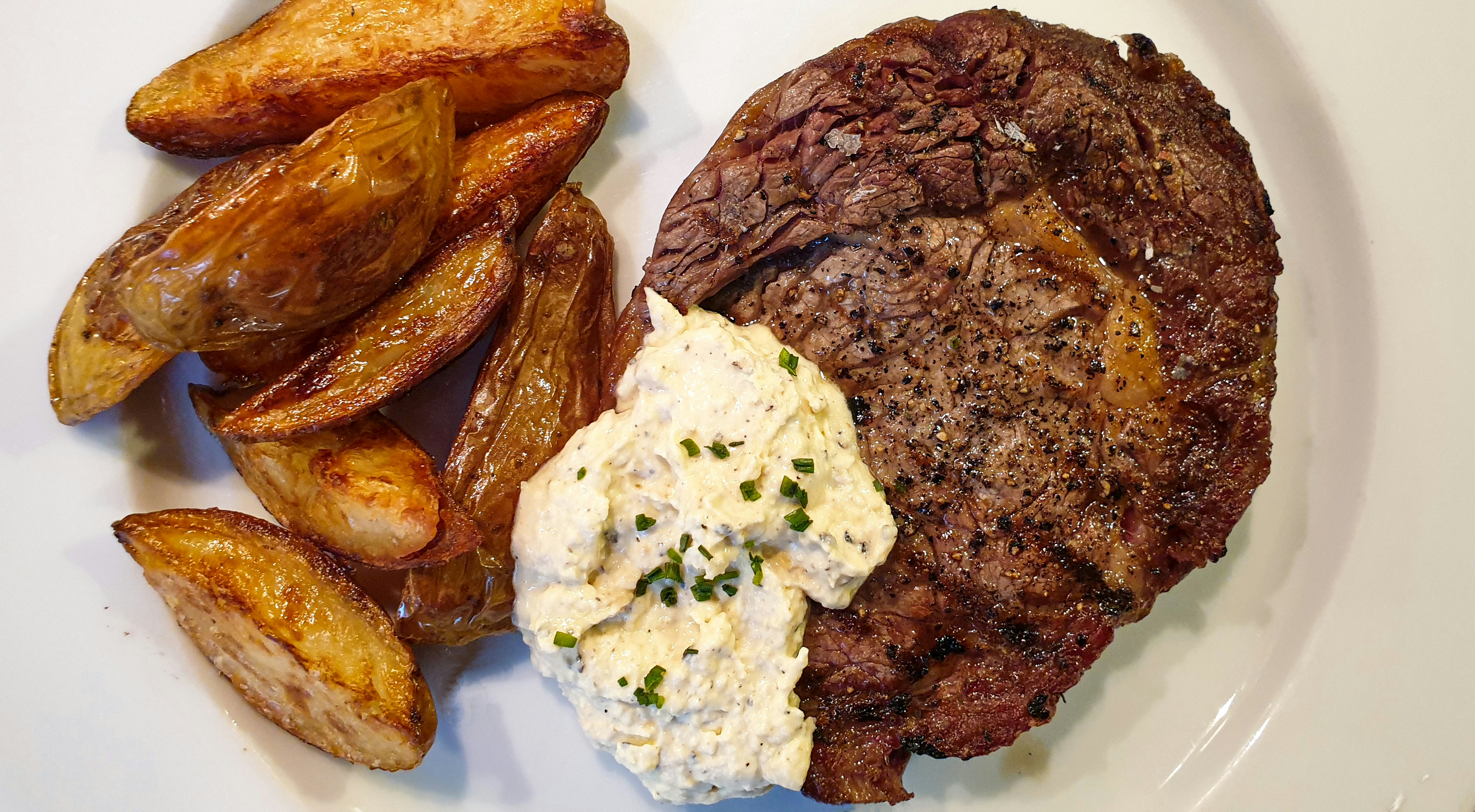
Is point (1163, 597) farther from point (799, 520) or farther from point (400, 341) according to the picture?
point (400, 341)

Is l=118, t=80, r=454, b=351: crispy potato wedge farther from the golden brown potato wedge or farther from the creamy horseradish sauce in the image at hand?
the creamy horseradish sauce

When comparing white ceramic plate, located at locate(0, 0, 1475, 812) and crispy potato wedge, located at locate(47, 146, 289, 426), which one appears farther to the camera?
white ceramic plate, located at locate(0, 0, 1475, 812)

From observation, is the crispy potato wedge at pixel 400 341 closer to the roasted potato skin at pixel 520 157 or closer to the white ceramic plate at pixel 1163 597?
the roasted potato skin at pixel 520 157

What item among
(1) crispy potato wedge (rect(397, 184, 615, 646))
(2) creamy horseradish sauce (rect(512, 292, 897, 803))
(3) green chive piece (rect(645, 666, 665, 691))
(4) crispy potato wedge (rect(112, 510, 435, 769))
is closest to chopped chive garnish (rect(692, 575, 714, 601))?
(2) creamy horseradish sauce (rect(512, 292, 897, 803))

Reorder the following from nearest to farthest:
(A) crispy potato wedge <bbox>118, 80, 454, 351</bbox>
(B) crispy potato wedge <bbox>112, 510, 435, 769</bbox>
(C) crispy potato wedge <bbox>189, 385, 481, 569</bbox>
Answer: (A) crispy potato wedge <bbox>118, 80, 454, 351</bbox>, (C) crispy potato wedge <bbox>189, 385, 481, 569</bbox>, (B) crispy potato wedge <bbox>112, 510, 435, 769</bbox>

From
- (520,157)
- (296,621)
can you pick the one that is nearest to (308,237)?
(520,157)

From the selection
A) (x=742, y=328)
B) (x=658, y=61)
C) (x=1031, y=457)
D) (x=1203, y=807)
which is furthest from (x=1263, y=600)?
(x=658, y=61)

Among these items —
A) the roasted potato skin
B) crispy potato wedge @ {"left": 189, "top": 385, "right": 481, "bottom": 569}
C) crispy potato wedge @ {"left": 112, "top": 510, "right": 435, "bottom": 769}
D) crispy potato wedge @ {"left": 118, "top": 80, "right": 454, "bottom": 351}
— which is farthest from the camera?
the roasted potato skin

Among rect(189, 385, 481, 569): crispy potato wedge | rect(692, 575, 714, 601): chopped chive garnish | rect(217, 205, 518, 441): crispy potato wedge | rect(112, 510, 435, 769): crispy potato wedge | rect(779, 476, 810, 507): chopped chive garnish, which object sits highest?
rect(217, 205, 518, 441): crispy potato wedge
